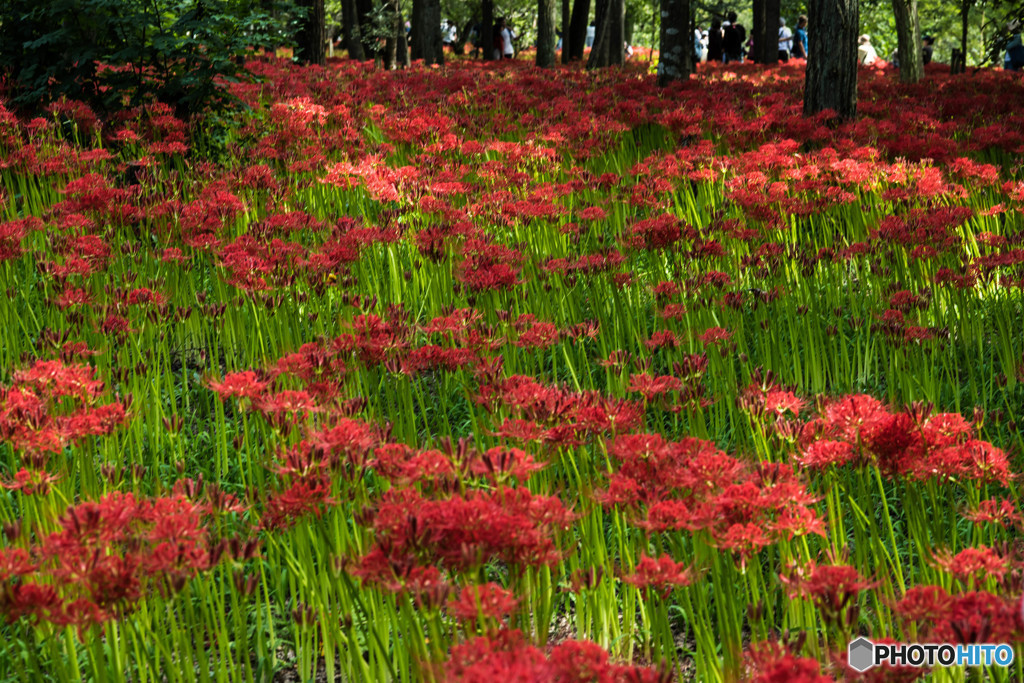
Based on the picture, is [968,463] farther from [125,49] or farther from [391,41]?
[391,41]

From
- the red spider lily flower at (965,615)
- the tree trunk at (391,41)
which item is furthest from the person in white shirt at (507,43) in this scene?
the red spider lily flower at (965,615)

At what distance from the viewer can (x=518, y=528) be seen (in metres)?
1.91

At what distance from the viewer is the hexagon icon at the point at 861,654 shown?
1.89 m

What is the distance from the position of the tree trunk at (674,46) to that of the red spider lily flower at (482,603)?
13.4m

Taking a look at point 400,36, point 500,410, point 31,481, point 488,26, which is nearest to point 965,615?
point 500,410

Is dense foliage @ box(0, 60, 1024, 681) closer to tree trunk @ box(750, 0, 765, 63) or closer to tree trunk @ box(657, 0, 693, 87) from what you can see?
tree trunk @ box(657, 0, 693, 87)

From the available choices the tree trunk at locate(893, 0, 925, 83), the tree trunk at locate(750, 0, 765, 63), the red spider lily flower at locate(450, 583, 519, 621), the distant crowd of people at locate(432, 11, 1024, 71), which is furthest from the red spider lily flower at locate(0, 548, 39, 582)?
the distant crowd of people at locate(432, 11, 1024, 71)

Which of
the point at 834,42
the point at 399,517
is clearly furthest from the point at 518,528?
the point at 834,42

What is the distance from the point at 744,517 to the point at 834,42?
953 centimetres

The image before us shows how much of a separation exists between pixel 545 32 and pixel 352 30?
6.00 m

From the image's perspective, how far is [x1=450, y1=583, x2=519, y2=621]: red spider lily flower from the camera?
1770 mm

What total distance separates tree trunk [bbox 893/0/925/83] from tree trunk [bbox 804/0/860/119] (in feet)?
16.3

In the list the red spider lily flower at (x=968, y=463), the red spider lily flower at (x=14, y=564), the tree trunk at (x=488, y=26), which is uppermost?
the tree trunk at (x=488, y=26)

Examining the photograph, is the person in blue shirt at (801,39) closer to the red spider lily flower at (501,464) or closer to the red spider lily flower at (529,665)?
the red spider lily flower at (501,464)
